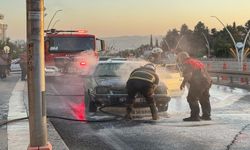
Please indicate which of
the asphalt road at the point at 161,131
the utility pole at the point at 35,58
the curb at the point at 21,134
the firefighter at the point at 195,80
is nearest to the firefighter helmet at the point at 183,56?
the firefighter at the point at 195,80

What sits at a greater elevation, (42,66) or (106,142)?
(42,66)

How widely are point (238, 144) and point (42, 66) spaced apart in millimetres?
3594

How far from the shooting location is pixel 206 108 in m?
11.8

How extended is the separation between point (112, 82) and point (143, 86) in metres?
1.37

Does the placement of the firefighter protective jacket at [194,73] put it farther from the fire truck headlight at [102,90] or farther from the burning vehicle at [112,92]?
the fire truck headlight at [102,90]

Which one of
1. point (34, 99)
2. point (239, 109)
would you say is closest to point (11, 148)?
point (34, 99)

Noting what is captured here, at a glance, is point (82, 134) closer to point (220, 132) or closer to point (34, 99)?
point (220, 132)

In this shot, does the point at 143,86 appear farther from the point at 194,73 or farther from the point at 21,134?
the point at 21,134

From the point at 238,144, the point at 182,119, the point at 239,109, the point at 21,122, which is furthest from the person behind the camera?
the point at 239,109

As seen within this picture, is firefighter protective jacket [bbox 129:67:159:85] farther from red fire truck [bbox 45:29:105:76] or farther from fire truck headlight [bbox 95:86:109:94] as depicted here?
red fire truck [bbox 45:29:105:76]

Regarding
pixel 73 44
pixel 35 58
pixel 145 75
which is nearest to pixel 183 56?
pixel 145 75

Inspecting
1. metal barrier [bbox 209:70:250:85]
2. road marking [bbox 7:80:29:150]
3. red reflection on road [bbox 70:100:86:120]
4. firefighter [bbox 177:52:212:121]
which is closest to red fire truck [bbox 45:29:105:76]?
metal barrier [bbox 209:70:250:85]

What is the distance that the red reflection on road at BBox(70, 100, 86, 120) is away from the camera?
12.3m

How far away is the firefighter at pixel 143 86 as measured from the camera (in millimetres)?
11367
